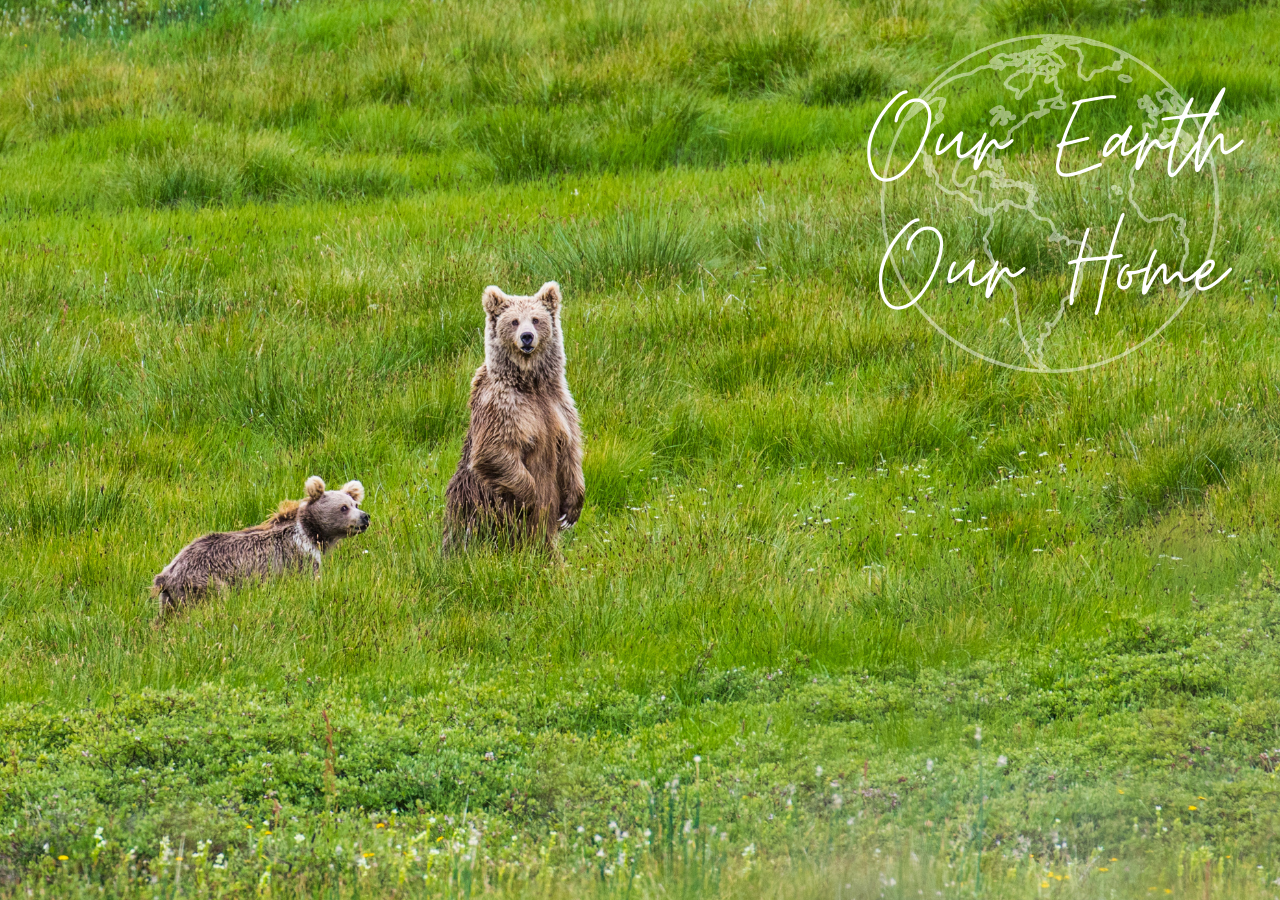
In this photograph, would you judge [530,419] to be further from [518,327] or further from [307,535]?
[307,535]

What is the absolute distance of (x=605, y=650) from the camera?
18.5 feet

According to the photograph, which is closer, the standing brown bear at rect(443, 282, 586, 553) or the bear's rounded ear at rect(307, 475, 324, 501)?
the standing brown bear at rect(443, 282, 586, 553)

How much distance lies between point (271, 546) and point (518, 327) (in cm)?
183

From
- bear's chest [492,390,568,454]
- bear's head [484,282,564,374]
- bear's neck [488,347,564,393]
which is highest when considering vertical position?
bear's head [484,282,564,374]

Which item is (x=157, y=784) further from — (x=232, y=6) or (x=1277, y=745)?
(x=232, y=6)

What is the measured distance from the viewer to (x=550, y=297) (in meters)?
6.70

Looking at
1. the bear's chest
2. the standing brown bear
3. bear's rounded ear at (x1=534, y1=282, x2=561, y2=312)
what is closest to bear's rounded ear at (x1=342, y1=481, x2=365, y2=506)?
the standing brown bear

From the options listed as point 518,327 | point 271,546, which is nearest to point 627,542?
point 518,327

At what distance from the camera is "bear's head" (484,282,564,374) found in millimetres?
6500

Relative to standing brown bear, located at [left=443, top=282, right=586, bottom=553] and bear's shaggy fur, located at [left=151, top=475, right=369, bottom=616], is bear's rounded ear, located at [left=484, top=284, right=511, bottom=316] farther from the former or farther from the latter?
bear's shaggy fur, located at [left=151, top=475, right=369, bottom=616]

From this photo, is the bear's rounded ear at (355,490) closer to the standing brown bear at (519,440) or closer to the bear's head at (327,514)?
the bear's head at (327,514)

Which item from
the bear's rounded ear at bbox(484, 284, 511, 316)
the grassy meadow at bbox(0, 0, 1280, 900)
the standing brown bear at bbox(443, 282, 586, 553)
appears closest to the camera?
the grassy meadow at bbox(0, 0, 1280, 900)

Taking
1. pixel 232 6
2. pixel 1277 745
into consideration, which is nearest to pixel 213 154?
pixel 232 6

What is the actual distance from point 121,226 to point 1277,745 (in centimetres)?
1120
